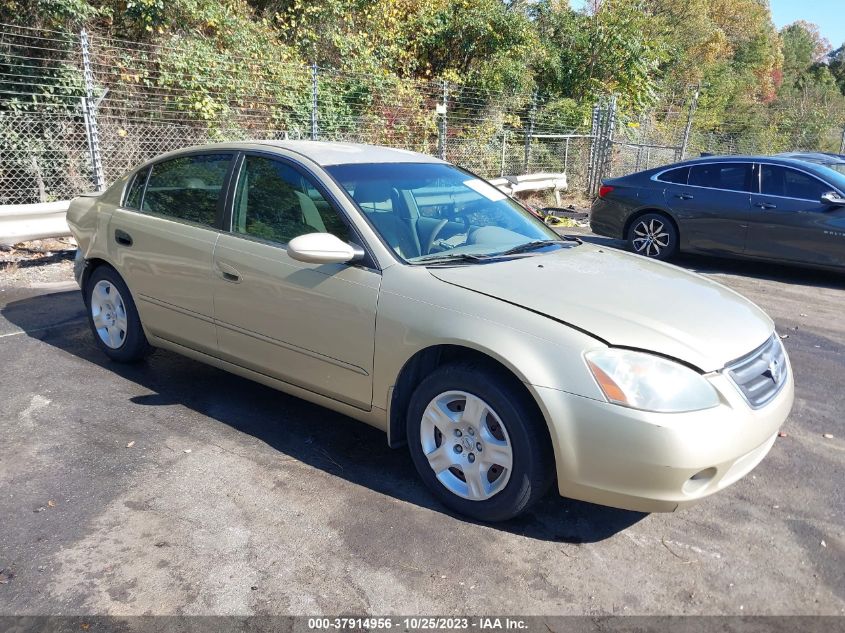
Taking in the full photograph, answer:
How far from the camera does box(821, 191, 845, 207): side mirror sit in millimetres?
8094

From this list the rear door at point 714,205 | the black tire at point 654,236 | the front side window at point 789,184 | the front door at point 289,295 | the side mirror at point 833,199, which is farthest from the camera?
the black tire at point 654,236

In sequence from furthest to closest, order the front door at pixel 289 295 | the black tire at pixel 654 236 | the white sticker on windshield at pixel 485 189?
the black tire at pixel 654 236
the white sticker on windshield at pixel 485 189
the front door at pixel 289 295

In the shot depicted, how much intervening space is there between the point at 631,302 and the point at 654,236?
6.58 m

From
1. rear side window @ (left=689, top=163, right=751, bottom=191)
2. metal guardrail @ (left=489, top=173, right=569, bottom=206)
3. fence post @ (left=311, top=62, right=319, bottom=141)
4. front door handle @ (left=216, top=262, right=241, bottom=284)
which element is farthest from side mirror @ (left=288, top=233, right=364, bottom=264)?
metal guardrail @ (left=489, top=173, right=569, bottom=206)

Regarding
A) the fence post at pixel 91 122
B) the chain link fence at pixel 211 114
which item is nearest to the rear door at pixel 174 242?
the fence post at pixel 91 122

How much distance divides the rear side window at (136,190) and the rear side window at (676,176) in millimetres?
6772

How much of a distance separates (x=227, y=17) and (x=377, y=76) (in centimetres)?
279

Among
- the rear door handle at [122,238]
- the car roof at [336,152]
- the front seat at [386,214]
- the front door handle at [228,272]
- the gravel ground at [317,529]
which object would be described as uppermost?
the car roof at [336,152]

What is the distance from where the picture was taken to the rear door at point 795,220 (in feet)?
26.8

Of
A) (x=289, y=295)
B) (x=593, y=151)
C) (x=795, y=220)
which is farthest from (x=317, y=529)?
(x=593, y=151)

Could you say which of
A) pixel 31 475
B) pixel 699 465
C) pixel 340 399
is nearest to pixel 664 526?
pixel 699 465

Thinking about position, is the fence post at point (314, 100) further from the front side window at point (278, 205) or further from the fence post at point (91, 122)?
the front side window at point (278, 205)

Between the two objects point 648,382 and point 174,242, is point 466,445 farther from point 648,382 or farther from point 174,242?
point 174,242

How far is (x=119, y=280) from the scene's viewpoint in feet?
16.4
